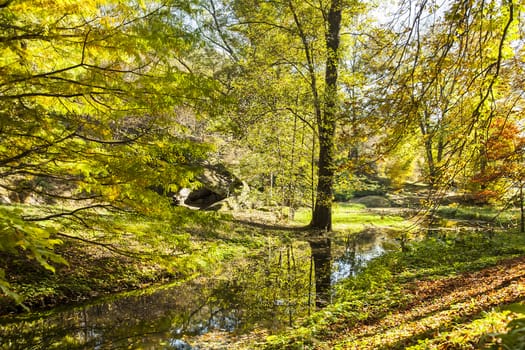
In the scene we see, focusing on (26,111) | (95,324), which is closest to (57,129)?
(26,111)

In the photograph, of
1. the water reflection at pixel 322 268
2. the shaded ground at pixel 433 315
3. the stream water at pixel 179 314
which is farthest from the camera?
the water reflection at pixel 322 268

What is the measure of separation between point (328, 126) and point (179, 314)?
687cm

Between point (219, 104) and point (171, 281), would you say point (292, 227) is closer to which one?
point (171, 281)

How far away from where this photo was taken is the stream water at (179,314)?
4656mm

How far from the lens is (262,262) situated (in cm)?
943

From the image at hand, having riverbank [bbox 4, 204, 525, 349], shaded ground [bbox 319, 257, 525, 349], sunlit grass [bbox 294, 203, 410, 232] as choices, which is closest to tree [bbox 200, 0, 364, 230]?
sunlit grass [bbox 294, 203, 410, 232]

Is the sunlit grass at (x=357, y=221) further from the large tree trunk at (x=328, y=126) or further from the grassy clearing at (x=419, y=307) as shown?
the grassy clearing at (x=419, y=307)

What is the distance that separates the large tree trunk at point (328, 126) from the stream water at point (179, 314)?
3912 millimetres

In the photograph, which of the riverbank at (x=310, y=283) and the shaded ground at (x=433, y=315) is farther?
the riverbank at (x=310, y=283)

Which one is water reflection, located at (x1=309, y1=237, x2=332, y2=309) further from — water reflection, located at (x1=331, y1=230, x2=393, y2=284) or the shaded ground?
the shaded ground

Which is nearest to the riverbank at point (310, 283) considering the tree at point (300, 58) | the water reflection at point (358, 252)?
the water reflection at point (358, 252)

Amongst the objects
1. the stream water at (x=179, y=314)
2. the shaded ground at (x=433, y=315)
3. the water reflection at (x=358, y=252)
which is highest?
the shaded ground at (x=433, y=315)

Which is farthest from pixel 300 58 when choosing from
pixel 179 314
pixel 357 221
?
pixel 179 314

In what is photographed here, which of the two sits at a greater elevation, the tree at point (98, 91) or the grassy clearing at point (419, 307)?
the tree at point (98, 91)
